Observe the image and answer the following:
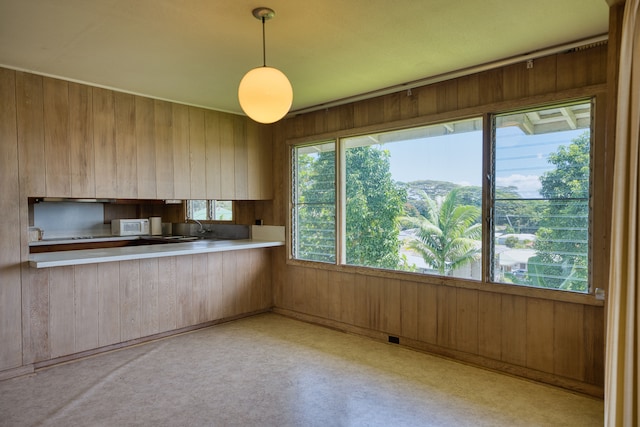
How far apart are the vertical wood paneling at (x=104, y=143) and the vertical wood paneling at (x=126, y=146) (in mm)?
39

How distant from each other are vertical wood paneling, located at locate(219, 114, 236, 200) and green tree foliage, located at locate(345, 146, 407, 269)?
4.82ft

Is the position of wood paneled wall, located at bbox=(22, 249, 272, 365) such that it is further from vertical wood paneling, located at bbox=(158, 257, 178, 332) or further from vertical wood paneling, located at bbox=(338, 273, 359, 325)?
vertical wood paneling, located at bbox=(338, 273, 359, 325)

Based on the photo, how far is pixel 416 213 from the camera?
3.83m

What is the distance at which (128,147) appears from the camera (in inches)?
153

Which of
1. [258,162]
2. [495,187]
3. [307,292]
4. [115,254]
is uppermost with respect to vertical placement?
[258,162]

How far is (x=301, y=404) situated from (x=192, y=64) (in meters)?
2.74

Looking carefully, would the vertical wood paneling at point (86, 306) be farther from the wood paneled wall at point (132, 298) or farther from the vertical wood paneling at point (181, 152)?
the vertical wood paneling at point (181, 152)

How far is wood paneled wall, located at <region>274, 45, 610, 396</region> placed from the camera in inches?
109

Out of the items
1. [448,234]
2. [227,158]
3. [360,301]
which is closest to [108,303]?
[227,158]

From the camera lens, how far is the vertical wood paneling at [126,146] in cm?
381

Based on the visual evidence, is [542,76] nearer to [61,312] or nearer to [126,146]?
[126,146]

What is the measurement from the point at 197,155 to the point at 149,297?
1.66 metres

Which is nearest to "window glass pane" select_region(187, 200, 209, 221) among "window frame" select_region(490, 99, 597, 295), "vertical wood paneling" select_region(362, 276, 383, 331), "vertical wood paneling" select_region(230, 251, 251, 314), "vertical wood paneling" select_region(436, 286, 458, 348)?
"vertical wood paneling" select_region(230, 251, 251, 314)

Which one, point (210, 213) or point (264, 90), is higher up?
point (264, 90)
